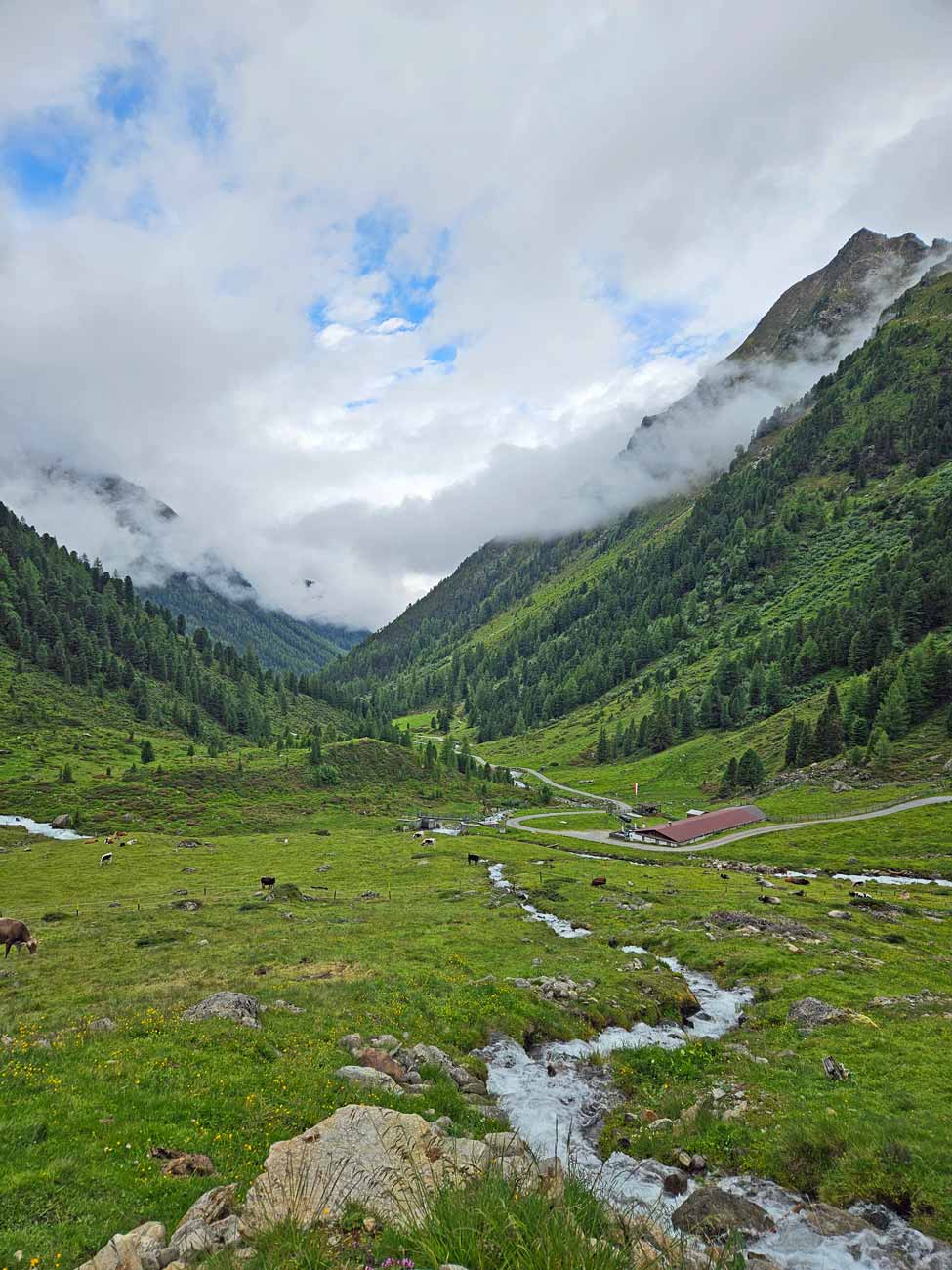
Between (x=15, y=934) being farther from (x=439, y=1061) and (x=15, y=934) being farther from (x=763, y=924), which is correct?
(x=763, y=924)

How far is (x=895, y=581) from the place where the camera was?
16625 centimetres

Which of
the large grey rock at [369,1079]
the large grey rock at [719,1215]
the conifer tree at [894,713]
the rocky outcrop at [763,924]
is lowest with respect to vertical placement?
the rocky outcrop at [763,924]

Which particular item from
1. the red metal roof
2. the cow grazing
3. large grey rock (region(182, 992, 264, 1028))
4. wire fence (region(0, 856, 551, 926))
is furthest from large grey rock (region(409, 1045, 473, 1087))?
the red metal roof

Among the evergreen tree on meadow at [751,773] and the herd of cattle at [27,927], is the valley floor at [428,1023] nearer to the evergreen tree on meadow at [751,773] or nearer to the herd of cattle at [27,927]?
the herd of cattle at [27,927]

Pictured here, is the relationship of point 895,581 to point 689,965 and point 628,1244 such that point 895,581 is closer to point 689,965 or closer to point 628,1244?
point 689,965

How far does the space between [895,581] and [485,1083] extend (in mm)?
191941

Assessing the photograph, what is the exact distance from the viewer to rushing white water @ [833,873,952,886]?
64.8 metres

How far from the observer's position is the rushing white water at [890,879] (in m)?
64.8

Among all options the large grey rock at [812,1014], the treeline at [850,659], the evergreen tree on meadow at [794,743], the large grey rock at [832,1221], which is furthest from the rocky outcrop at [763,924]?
the evergreen tree on meadow at [794,743]

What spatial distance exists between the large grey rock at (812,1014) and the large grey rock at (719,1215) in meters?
13.1

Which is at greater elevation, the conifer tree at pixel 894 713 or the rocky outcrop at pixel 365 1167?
the conifer tree at pixel 894 713

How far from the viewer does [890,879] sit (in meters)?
68.1

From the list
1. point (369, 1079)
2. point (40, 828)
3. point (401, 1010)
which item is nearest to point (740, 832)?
point (401, 1010)

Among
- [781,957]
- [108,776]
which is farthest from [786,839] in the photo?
[108,776]
